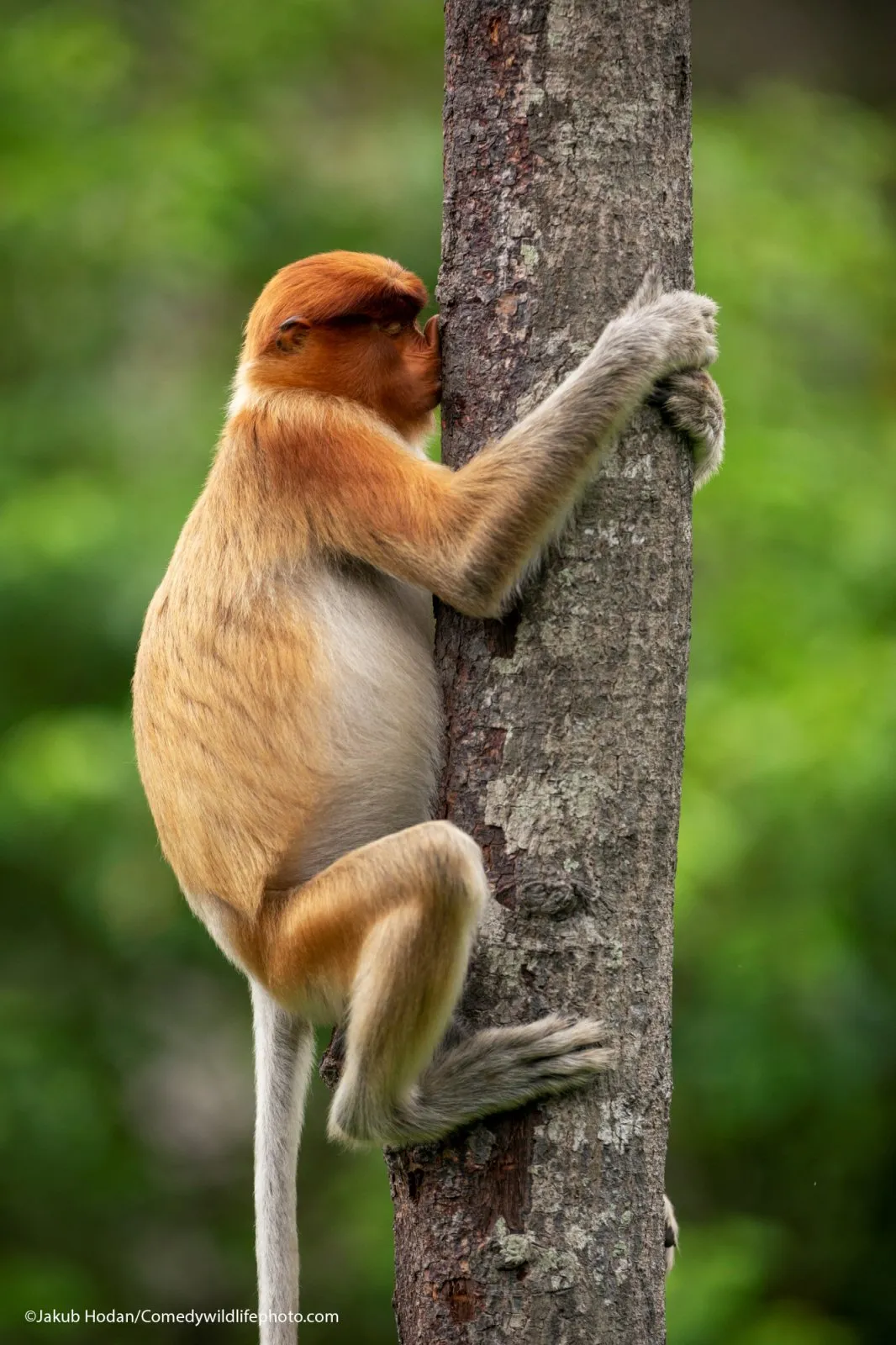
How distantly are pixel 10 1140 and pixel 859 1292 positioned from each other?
4009 millimetres

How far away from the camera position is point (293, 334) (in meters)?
3.66

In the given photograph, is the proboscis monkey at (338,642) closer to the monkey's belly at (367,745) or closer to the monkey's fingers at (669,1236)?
the monkey's belly at (367,745)

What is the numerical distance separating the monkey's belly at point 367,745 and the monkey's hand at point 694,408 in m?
0.84

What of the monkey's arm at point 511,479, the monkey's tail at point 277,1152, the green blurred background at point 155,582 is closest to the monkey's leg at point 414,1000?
the monkey's tail at point 277,1152

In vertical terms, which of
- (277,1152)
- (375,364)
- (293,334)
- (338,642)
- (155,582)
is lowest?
(277,1152)

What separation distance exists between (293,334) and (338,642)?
0.79 metres

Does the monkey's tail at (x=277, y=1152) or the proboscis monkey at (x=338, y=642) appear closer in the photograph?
the proboscis monkey at (x=338, y=642)

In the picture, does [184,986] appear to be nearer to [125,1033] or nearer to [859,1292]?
[125,1033]

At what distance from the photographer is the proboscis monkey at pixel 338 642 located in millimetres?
3131

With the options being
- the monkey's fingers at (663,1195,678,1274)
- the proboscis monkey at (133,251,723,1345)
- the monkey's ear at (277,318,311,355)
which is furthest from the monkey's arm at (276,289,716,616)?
the monkey's fingers at (663,1195,678,1274)

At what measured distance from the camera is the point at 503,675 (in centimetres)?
309

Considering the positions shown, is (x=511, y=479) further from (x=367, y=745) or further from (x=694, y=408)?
(x=367, y=745)

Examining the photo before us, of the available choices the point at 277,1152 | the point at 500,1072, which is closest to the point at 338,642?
the point at 500,1072

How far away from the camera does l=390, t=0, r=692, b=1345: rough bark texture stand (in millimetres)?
2887
